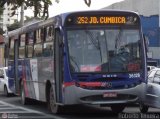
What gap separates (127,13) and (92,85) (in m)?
2.38

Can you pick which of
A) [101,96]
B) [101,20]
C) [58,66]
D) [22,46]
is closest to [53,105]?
[58,66]

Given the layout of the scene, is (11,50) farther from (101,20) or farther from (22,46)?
(101,20)

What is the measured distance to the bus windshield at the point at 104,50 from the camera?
1348 cm

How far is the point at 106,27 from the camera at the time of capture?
13852 millimetres

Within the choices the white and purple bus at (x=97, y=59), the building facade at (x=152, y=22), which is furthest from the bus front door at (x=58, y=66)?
the building facade at (x=152, y=22)

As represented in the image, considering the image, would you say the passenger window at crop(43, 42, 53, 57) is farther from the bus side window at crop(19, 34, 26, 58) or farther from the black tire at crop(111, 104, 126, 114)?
the bus side window at crop(19, 34, 26, 58)

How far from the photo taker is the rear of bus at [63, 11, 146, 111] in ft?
43.8

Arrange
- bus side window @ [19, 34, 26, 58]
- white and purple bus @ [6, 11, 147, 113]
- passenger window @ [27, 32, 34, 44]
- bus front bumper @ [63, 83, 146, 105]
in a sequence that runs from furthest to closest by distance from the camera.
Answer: bus side window @ [19, 34, 26, 58], passenger window @ [27, 32, 34, 44], white and purple bus @ [6, 11, 147, 113], bus front bumper @ [63, 83, 146, 105]

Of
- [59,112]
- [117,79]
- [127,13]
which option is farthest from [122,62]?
[59,112]

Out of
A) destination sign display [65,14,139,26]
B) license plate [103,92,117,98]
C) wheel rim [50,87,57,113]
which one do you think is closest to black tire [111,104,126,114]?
license plate [103,92,117,98]

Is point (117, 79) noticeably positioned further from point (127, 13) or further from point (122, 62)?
point (127, 13)

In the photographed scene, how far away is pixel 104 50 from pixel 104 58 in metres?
0.22

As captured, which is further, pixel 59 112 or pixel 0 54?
pixel 0 54

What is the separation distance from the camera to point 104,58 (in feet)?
44.5
